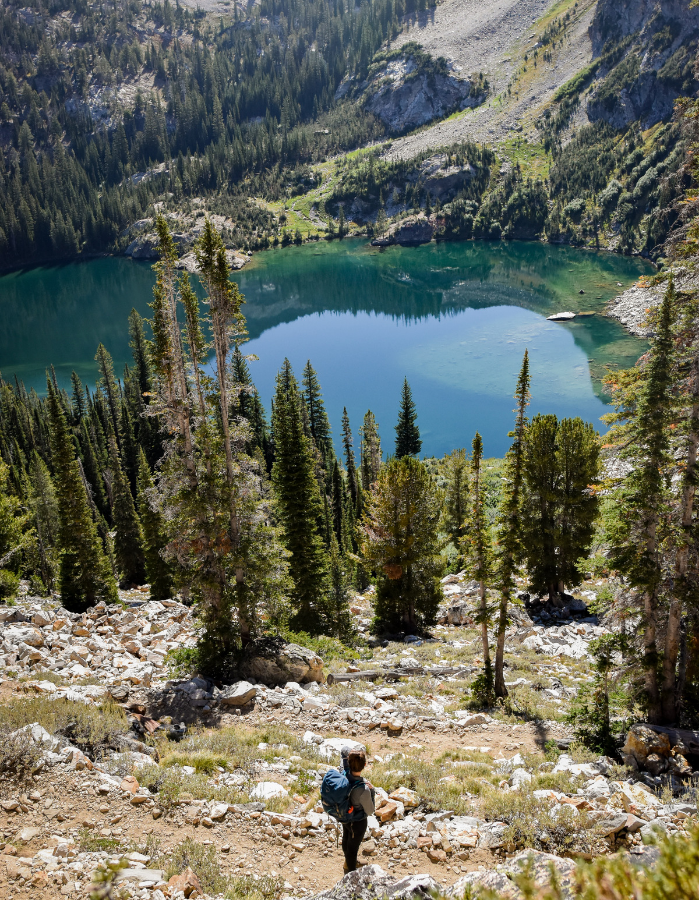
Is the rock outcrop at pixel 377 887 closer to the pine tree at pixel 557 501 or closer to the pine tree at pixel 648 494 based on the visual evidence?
the pine tree at pixel 648 494

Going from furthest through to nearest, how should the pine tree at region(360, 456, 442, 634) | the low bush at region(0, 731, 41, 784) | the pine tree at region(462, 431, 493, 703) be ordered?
the pine tree at region(360, 456, 442, 634)
the pine tree at region(462, 431, 493, 703)
the low bush at region(0, 731, 41, 784)

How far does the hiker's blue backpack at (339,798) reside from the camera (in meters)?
8.34

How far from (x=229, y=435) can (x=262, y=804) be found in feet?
39.6

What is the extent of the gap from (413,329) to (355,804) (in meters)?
130

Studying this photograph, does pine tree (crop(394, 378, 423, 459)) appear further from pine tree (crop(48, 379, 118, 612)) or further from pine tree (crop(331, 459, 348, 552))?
pine tree (crop(48, 379, 118, 612))

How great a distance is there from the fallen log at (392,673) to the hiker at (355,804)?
40.4ft

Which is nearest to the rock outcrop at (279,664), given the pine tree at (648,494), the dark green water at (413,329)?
the pine tree at (648,494)

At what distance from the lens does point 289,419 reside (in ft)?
106

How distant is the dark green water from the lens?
9744cm

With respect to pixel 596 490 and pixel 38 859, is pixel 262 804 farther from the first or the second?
pixel 596 490

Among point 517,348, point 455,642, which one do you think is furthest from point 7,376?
point 455,642

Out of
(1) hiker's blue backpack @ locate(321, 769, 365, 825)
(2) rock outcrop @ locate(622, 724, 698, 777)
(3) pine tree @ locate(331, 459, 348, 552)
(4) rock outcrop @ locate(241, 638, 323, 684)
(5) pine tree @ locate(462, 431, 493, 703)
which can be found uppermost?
(1) hiker's blue backpack @ locate(321, 769, 365, 825)

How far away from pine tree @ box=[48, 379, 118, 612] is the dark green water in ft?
189

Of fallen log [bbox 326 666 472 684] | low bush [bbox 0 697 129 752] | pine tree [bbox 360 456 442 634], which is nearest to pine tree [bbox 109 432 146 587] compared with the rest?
pine tree [bbox 360 456 442 634]
